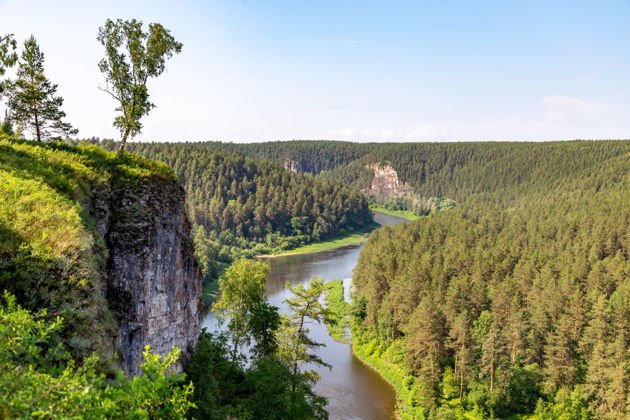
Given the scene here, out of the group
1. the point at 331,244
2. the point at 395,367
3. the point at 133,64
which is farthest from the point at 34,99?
the point at 331,244

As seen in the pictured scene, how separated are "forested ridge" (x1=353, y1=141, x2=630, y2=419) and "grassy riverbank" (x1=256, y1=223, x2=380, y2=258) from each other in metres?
36.0

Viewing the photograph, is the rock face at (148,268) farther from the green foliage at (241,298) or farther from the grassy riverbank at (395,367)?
the grassy riverbank at (395,367)

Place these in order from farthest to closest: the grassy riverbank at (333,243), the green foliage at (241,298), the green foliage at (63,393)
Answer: the grassy riverbank at (333,243)
the green foliage at (241,298)
the green foliage at (63,393)

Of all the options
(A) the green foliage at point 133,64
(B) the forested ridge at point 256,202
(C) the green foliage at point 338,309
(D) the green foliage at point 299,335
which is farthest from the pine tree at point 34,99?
(B) the forested ridge at point 256,202

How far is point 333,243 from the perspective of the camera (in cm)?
12625

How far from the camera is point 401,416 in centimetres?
3519

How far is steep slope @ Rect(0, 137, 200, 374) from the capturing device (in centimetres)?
984

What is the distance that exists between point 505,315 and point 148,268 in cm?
4115

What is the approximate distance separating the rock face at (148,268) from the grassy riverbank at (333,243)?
3397 inches

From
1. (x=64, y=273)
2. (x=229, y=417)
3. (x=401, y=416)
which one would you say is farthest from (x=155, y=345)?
(x=401, y=416)

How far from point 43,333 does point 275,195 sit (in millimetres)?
130197

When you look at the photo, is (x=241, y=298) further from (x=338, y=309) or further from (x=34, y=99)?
(x=338, y=309)

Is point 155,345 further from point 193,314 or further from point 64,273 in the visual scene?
point 64,273

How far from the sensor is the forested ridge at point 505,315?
115ft
